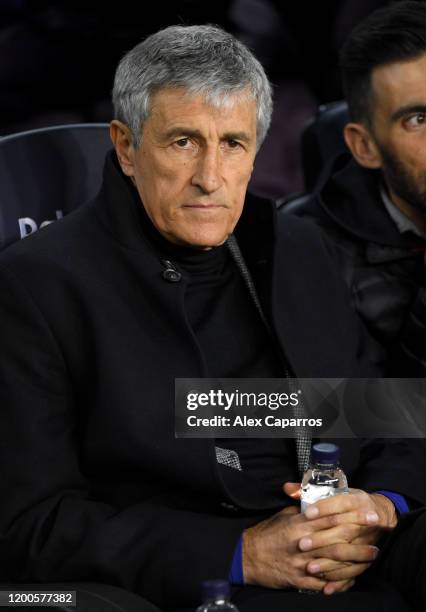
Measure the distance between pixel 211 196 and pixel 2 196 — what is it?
1.88 feet

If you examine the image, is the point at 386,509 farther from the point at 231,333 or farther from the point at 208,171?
the point at 208,171

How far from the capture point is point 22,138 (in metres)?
2.82

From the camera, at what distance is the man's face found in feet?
7.95

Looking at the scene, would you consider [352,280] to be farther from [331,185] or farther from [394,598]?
[394,598]

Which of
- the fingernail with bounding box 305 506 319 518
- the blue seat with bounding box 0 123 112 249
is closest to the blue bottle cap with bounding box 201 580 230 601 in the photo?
the fingernail with bounding box 305 506 319 518

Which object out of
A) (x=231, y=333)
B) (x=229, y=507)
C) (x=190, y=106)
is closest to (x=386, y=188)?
(x=231, y=333)

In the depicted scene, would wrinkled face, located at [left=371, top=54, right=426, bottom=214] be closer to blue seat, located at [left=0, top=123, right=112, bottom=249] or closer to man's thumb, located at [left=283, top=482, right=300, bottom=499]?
blue seat, located at [left=0, top=123, right=112, bottom=249]

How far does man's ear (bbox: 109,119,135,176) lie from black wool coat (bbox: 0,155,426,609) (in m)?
0.03

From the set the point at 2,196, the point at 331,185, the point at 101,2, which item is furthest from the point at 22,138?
the point at 101,2

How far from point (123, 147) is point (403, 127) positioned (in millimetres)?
980

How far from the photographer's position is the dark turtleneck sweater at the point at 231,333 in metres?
2.52

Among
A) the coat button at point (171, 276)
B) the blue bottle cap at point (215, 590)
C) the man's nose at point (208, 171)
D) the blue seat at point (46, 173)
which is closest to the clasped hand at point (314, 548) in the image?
the blue bottle cap at point (215, 590)

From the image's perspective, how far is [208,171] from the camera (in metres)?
2.45

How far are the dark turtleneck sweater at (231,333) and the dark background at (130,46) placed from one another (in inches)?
104
